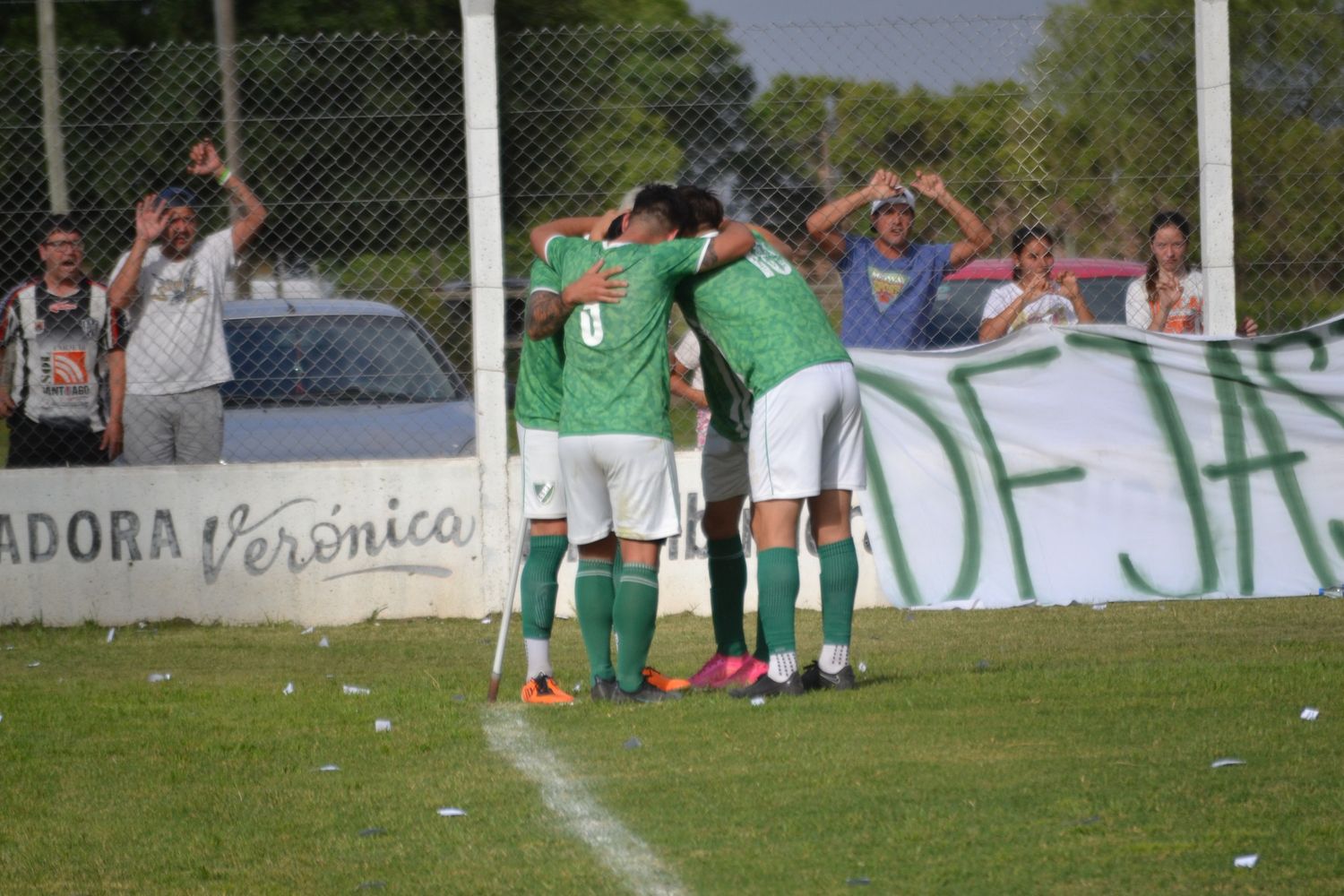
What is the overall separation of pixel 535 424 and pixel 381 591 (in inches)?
124

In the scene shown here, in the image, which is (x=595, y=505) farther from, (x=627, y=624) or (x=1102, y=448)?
(x=1102, y=448)

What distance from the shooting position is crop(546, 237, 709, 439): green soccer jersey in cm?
628

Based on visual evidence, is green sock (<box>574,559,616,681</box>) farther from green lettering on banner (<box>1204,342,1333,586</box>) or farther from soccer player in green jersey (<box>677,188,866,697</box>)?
green lettering on banner (<box>1204,342,1333,586</box>)

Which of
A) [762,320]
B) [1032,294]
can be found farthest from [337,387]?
[762,320]

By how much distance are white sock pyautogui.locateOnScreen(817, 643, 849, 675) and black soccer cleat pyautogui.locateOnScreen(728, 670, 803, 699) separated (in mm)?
178

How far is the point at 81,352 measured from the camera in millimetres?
9594

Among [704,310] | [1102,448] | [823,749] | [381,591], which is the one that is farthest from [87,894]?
[1102,448]

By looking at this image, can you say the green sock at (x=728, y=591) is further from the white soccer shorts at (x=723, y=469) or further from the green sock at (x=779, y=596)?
the green sock at (x=779, y=596)

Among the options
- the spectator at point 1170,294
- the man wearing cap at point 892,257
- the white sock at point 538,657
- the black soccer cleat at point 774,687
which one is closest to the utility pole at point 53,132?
the man wearing cap at point 892,257

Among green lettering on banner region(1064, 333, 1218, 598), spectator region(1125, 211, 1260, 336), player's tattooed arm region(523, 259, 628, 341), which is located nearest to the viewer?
player's tattooed arm region(523, 259, 628, 341)

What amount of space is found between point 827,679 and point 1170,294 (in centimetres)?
412

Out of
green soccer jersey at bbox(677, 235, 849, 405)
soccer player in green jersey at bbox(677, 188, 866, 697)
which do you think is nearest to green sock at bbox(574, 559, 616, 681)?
soccer player in green jersey at bbox(677, 188, 866, 697)

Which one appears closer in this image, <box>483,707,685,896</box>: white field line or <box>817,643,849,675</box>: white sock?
<box>483,707,685,896</box>: white field line

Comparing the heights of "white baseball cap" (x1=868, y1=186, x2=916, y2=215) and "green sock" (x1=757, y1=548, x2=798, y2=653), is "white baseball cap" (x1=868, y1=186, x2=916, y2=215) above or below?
above
